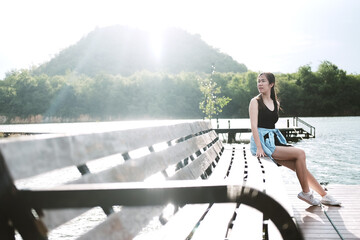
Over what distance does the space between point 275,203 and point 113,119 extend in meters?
90.4

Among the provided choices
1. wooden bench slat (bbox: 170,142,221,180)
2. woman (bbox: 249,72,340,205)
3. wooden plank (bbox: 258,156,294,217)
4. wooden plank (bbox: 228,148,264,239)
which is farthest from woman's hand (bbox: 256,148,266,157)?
wooden plank (bbox: 228,148,264,239)

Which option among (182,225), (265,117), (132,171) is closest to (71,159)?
(132,171)

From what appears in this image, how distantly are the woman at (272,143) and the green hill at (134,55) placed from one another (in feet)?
415

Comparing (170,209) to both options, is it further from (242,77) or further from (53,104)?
(242,77)

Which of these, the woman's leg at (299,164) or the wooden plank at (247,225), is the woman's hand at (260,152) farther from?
the wooden plank at (247,225)

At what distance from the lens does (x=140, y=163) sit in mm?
2420

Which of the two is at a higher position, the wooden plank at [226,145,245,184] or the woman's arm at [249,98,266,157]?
the woman's arm at [249,98,266,157]

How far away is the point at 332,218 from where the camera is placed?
3834 mm

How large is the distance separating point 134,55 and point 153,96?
58.9m

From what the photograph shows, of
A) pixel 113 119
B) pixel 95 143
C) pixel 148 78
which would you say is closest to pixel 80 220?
pixel 95 143

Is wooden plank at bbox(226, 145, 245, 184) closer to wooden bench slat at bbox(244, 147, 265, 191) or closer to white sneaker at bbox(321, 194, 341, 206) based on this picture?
wooden bench slat at bbox(244, 147, 265, 191)

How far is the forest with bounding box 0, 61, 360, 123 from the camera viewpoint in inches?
3408

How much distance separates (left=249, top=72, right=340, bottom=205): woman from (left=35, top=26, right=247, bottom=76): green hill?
12640cm

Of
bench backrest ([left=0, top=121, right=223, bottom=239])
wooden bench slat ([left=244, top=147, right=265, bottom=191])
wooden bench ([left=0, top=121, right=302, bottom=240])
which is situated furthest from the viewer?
wooden bench slat ([left=244, top=147, right=265, bottom=191])
